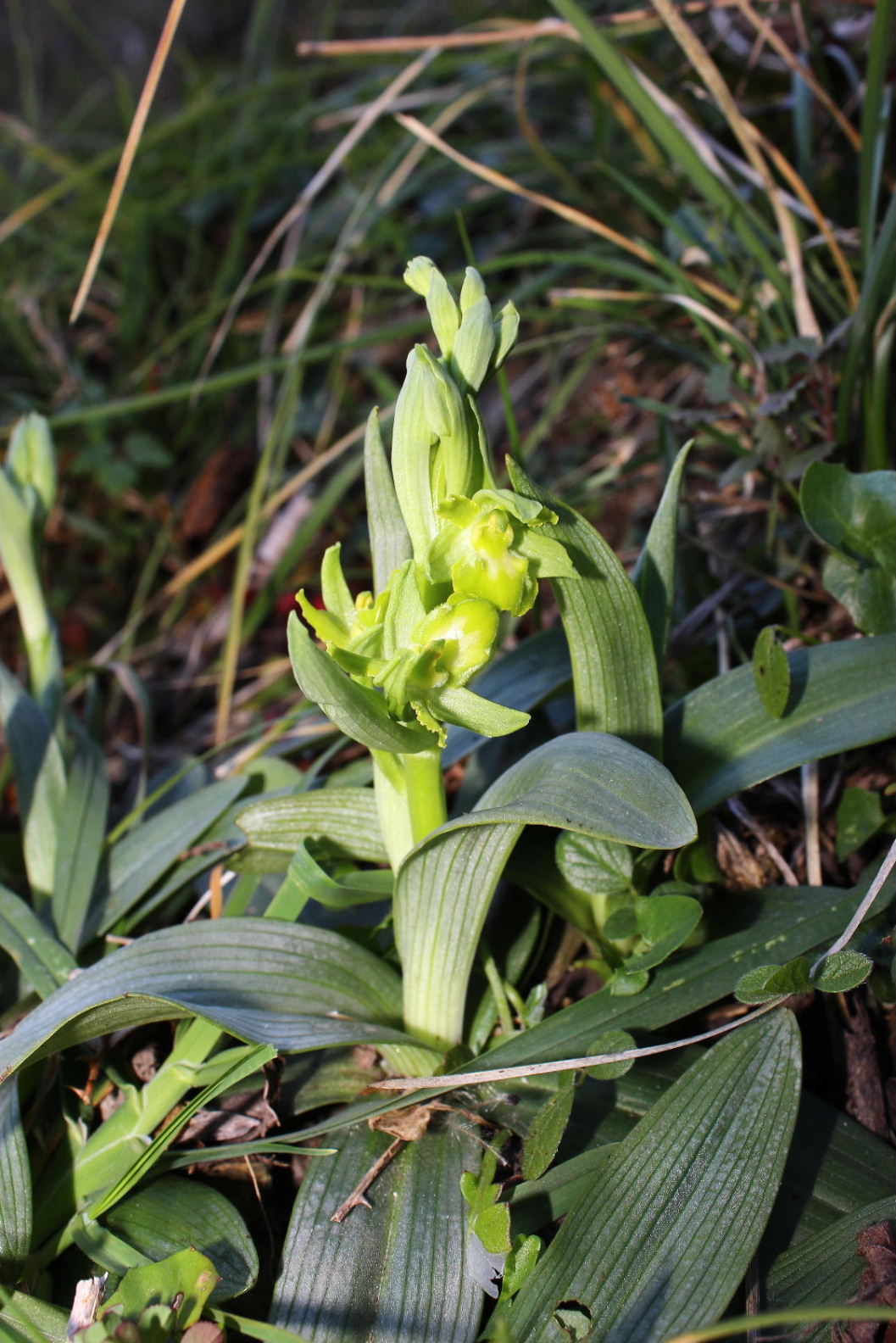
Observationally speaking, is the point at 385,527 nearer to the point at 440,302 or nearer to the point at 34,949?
the point at 440,302

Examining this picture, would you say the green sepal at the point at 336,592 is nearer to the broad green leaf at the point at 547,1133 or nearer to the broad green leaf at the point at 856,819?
the broad green leaf at the point at 547,1133

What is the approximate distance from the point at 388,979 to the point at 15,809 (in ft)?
4.01

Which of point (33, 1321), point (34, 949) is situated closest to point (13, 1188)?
point (33, 1321)

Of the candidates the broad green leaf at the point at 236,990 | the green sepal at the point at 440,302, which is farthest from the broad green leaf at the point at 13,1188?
the green sepal at the point at 440,302

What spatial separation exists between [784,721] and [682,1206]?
0.56m

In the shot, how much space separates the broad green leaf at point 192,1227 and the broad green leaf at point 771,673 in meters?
0.85

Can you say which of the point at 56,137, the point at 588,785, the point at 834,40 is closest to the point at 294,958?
the point at 588,785

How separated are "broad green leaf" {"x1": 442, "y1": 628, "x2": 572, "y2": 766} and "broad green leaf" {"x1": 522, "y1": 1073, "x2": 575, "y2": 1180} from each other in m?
0.51

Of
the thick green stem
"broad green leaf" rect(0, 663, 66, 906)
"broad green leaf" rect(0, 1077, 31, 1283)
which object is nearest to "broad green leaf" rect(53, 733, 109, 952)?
"broad green leaf" rect(0, 663, 66, 906)

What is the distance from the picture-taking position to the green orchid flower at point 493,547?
1.01 m

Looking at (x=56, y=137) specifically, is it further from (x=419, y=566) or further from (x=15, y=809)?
(x=419, y=566)

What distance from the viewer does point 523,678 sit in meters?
1.51

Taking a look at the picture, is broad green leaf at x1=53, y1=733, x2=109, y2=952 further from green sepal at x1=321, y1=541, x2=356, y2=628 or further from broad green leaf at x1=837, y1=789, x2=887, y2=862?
broad green leaf at x1=837, y1=789, x2=887, y2=862

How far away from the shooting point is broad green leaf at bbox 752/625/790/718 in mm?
1171
